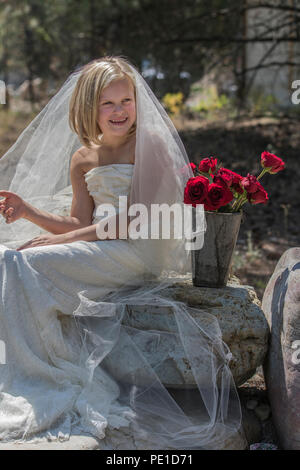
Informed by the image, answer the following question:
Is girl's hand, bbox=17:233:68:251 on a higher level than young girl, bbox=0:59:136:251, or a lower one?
lower

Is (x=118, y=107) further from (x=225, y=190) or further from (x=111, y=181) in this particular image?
(x=225, y=190)

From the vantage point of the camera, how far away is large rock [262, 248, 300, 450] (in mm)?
2455

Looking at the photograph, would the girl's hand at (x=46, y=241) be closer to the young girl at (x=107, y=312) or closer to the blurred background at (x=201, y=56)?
the young girl at (x=107, y=312)

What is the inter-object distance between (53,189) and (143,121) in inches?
30.3

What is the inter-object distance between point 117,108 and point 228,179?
68cm

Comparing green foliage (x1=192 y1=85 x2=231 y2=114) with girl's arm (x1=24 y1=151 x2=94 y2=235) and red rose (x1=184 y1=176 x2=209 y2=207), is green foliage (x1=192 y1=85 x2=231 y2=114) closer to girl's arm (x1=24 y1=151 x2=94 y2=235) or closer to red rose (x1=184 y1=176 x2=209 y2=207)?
girl's arm (x1=24 y1=151 x2=94 y2=235)

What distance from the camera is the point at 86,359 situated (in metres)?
2.63

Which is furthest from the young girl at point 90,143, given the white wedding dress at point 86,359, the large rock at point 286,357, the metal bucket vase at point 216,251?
the large rock at point 286,357

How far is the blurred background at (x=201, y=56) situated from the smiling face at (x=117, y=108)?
8.38ft

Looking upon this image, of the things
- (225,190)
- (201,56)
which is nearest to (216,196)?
(225,190)

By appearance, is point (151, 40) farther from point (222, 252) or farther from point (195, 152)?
point (222, 252)

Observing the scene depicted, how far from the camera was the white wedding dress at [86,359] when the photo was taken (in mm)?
2418

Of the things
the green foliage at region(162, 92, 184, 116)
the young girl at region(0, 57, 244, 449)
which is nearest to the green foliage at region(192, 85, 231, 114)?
the green foliage at region(162, 92, 184, 116)

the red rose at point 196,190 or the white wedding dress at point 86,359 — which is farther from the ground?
the red rose at point 196,190
